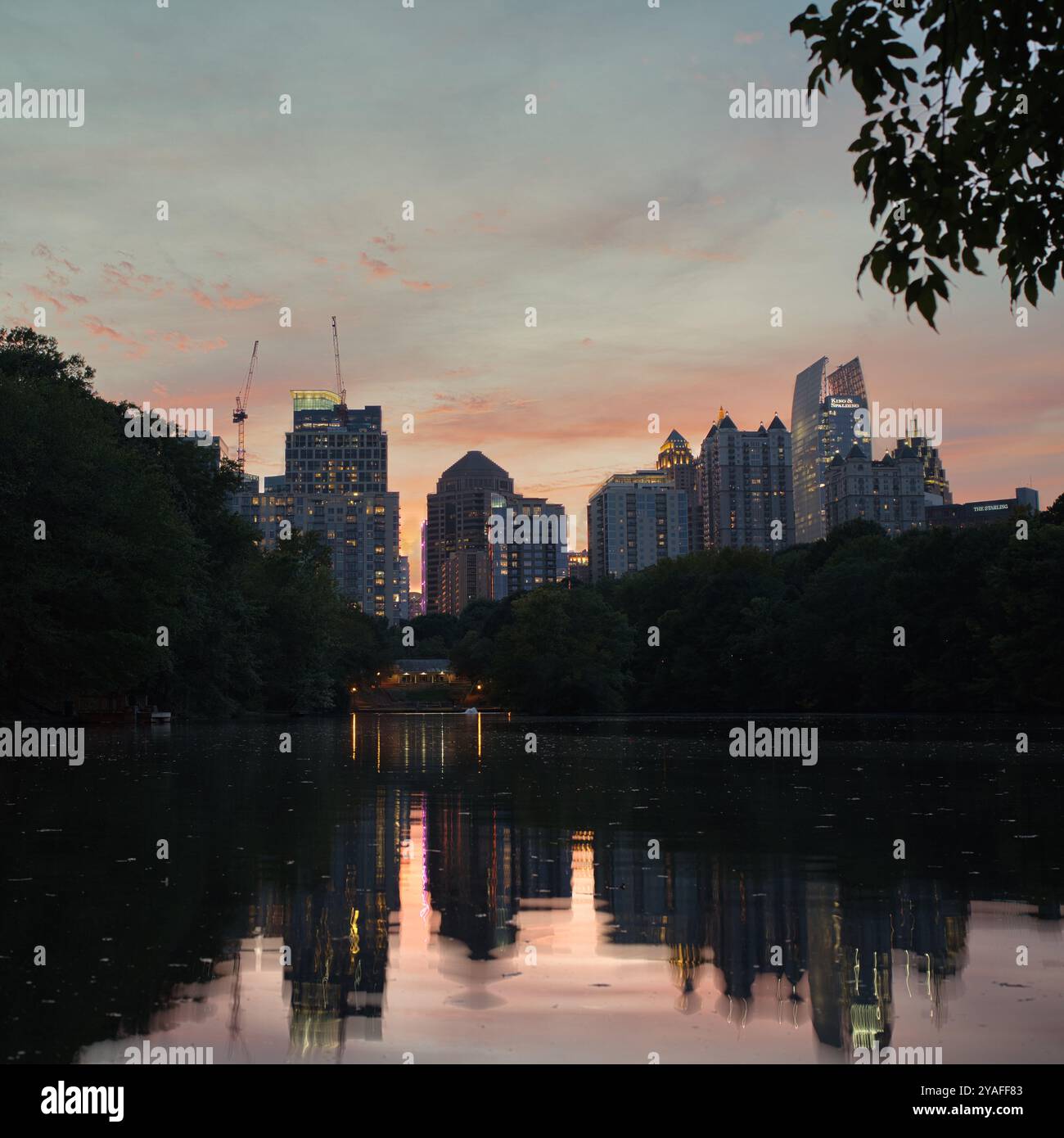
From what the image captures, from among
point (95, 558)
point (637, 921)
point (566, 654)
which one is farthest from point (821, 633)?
point (637, 921)

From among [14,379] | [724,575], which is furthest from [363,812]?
[724,575]

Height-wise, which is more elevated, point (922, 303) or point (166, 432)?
point (166, 432)

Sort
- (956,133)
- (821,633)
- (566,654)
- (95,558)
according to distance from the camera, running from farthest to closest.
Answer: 1. (566,654)
2. (821,633)
3. (95,558)
4. (956,133)

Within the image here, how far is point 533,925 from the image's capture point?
37.0 feet

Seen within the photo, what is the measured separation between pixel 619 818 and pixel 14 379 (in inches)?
1785

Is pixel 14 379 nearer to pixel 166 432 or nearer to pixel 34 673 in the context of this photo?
pixel 34 673

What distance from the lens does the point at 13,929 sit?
10.7 meters

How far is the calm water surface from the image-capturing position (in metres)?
7.73

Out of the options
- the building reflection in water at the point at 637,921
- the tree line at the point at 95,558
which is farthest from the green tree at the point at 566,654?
the building reflection in water at the point at 637,921

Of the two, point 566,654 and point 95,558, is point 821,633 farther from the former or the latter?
point 95,558

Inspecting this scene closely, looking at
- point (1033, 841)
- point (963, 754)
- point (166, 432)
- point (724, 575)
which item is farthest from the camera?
point (724, 575)

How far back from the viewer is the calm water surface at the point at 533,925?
773 cm

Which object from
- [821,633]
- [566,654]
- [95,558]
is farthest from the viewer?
[566,654]

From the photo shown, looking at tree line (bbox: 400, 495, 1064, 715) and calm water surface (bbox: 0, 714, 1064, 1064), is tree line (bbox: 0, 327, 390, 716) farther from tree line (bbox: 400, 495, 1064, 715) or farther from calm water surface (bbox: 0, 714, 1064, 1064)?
tree line (bbox: 400, 495, 1064, 715)
